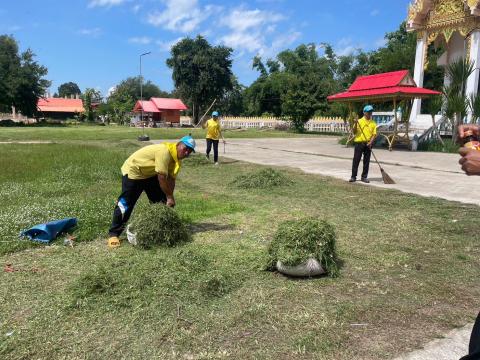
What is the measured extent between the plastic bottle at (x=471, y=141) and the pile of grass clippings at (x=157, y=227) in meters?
3.40

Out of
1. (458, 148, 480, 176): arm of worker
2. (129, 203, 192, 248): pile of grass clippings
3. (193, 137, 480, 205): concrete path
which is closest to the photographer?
(458, 148, 480, 176): arm of worker

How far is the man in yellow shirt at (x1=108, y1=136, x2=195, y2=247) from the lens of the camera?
5.18 metres

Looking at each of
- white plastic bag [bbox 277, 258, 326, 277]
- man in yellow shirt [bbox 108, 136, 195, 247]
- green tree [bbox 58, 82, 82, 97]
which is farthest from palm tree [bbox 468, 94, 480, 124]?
green tree [bbox 58, 82, 82, 97]

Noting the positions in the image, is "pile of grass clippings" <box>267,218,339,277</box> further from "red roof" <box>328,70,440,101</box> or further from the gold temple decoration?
the gold temple decoration

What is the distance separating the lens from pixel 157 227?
16.5 feet

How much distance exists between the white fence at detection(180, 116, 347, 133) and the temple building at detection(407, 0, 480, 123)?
32.6 feet

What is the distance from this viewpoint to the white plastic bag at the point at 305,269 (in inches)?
164

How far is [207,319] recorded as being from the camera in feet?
11.2

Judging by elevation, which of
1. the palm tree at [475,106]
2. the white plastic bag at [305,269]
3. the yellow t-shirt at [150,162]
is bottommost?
the white plastic bag at [305,269]

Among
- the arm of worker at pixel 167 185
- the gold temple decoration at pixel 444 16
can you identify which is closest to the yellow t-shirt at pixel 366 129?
the arm of worker at pixel 167 185

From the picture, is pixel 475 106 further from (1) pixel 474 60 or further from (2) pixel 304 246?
(2) pixel 304 246

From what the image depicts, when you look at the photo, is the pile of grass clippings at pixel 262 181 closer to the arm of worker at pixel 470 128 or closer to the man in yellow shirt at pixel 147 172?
the man in yellow shirt at pixel 147 172

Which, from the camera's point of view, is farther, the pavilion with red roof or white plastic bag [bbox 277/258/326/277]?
the pavilion with red roof

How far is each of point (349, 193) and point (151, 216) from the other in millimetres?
5031
